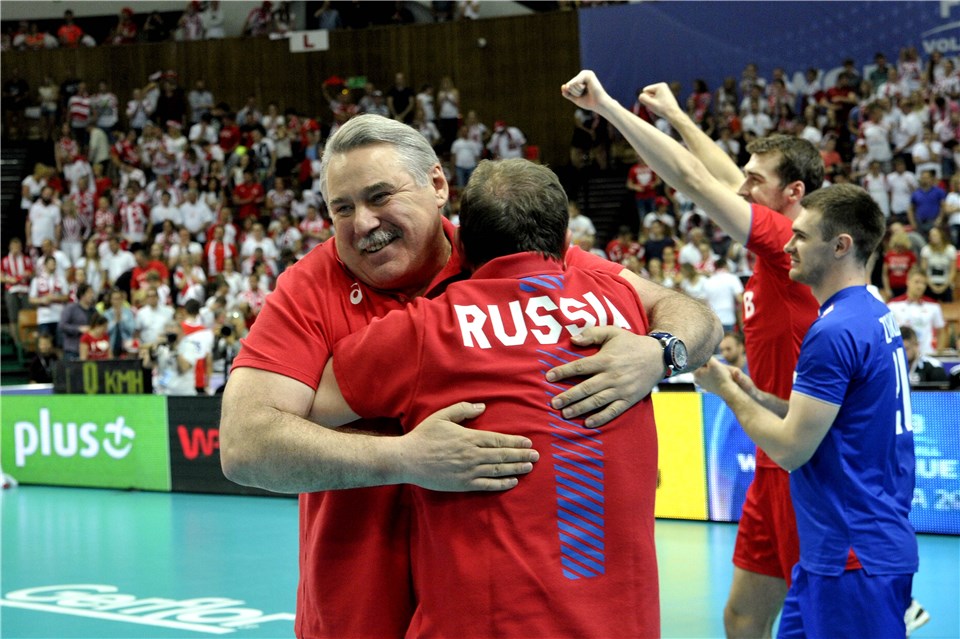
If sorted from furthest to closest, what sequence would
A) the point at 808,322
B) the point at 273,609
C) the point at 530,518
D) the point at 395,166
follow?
the point at 273,609 < the point at 808,322 < the point at 395,166 < the point at 530,518

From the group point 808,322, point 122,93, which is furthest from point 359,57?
point 808,322

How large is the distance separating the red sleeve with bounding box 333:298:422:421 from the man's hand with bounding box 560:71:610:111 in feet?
5.23

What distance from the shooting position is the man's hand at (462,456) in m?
2.31

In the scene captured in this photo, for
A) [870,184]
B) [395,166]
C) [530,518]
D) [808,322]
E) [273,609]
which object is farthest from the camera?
[870,184]

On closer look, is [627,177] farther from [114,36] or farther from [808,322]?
[808,322]

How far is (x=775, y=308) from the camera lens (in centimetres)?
453

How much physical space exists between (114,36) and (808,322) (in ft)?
80.3

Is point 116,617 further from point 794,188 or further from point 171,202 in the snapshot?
point 171,202

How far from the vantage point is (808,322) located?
177 inches

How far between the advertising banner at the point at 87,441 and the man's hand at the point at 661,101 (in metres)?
9.43

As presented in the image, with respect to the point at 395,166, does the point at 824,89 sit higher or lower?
higher

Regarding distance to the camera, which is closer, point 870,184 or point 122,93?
point 870,184

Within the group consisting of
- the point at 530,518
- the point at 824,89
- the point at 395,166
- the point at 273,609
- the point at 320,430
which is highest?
the point at 824,89

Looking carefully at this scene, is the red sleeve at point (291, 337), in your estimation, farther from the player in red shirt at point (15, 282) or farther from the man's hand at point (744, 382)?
the player in red shirt at point (15, 282)
